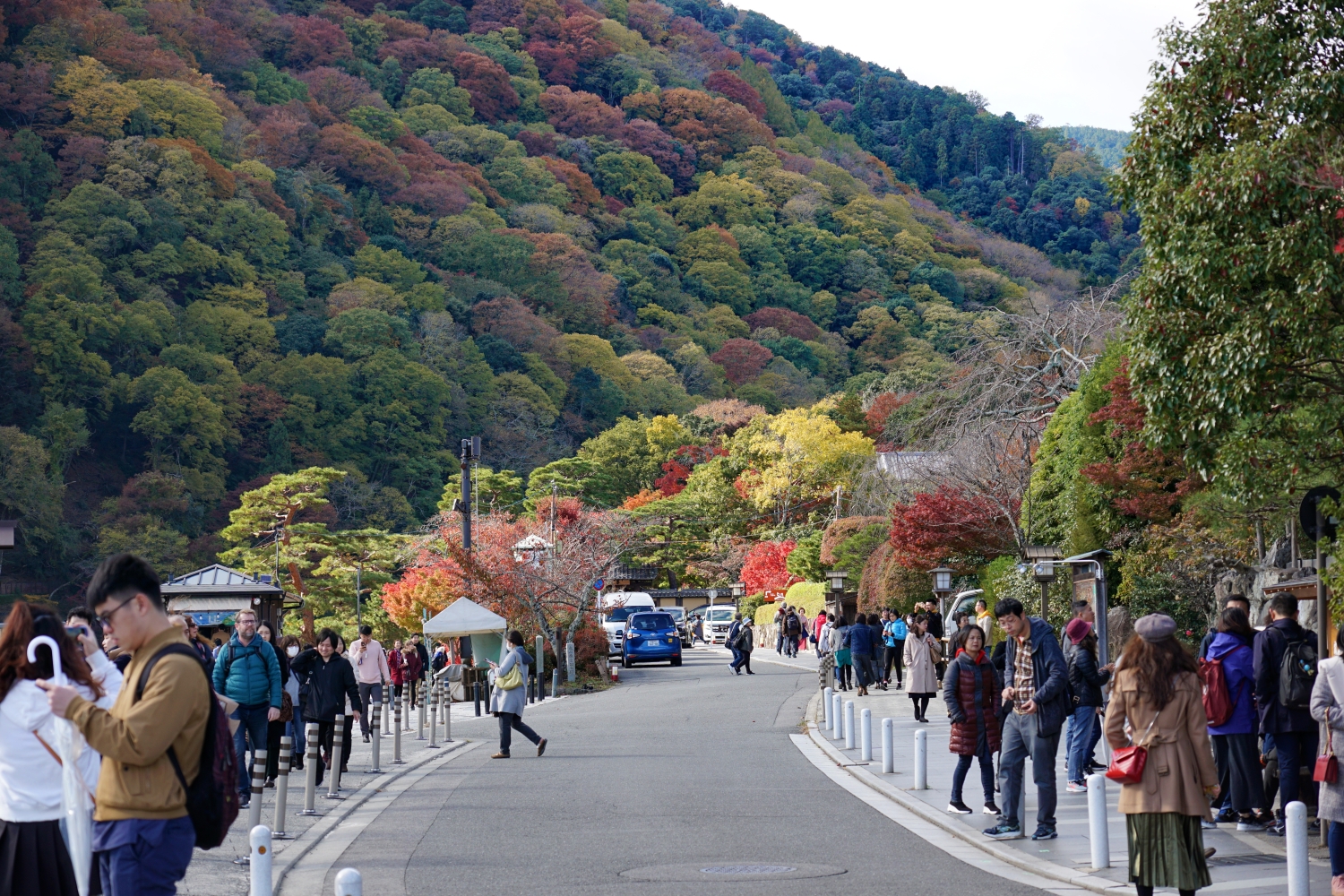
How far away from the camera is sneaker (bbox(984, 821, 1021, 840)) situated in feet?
35.7

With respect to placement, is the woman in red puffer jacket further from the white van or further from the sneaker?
the white van

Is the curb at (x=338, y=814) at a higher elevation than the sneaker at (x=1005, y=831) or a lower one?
lower

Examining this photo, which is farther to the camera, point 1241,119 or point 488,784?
point 488,784

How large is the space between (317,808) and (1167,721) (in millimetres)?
8876

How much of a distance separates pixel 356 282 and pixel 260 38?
152 feet

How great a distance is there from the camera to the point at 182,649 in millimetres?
5164

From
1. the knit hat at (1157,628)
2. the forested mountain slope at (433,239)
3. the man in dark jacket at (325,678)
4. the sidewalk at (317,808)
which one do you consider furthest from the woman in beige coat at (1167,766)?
the forested mountain slope at (433,239)

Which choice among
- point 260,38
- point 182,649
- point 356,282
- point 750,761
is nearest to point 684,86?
point 260,38

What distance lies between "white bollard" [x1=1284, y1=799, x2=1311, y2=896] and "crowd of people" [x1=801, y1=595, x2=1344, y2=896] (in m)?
0.44

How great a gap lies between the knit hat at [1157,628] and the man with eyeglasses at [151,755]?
4.92 m

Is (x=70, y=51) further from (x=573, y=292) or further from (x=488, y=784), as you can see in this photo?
(x=488, y=784)

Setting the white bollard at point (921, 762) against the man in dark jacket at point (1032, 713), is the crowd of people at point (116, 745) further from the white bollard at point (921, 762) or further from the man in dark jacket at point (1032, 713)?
the white bollard at point (921, 762)

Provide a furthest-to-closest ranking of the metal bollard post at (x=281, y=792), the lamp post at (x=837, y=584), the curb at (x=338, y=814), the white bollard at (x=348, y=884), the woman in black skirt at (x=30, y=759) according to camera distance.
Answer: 1. the lamp post at (x=837, y=584)
2. the metal bollard post at (x=281, y=792)
3. the curb at (x=338, y=814)
4. the white bollard at (x=348, y=884)
5. the woman in black skirt at (x=30, y=759)

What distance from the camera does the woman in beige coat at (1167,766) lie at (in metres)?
7.45
